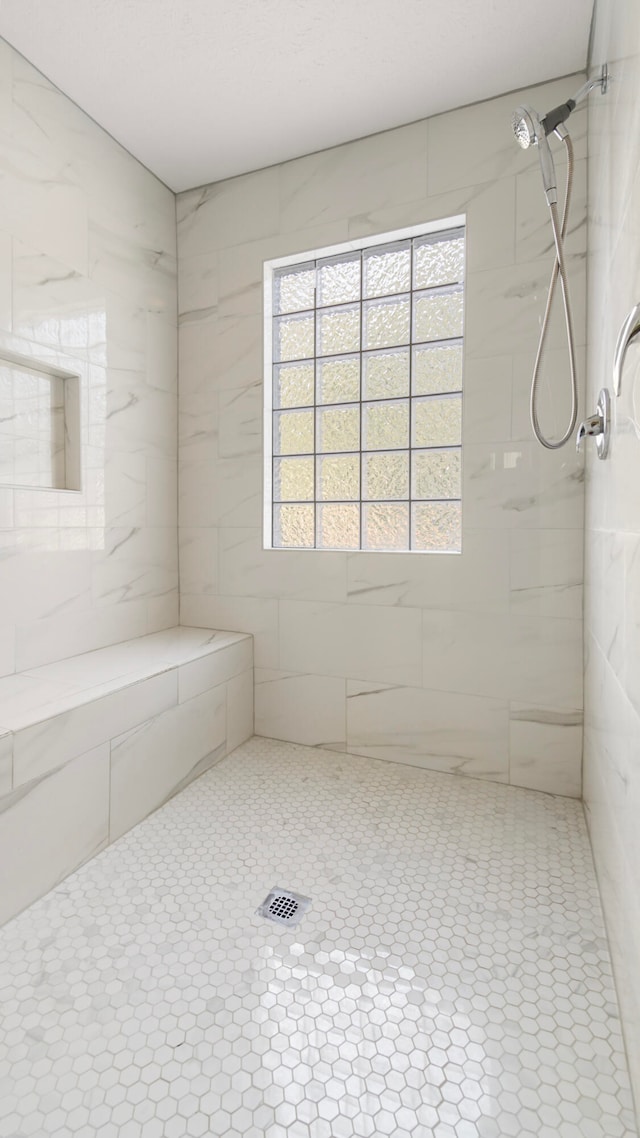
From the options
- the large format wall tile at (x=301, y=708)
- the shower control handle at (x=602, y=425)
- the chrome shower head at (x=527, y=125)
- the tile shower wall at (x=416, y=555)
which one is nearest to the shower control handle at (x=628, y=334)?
the shower control handle at (x=602, y=425)

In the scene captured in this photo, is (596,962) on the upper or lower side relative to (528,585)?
lower

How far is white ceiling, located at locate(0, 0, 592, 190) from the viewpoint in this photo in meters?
1.80

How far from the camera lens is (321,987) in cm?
124

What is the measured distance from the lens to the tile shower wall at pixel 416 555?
207 cm

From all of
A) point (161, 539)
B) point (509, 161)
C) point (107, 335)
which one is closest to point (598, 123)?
point (509, 161)

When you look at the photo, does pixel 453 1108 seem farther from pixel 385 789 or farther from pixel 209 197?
pixel 209 197

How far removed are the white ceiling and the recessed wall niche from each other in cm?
111

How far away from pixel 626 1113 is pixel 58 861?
1.45 m

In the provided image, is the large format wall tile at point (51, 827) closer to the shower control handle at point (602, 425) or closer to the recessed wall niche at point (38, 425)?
the recessed wall niche at point (38, 425)

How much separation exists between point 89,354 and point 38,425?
1.28ft

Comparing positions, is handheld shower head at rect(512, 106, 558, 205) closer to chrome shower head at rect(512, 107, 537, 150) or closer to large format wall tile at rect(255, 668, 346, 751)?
chrome shower head at rect(512, 107, 537, 150)

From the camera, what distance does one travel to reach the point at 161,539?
2.71m

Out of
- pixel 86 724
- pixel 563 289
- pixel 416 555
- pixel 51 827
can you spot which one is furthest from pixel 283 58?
pixel 51 827

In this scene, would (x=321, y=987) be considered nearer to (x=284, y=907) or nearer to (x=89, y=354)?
(x=284, y=907)
